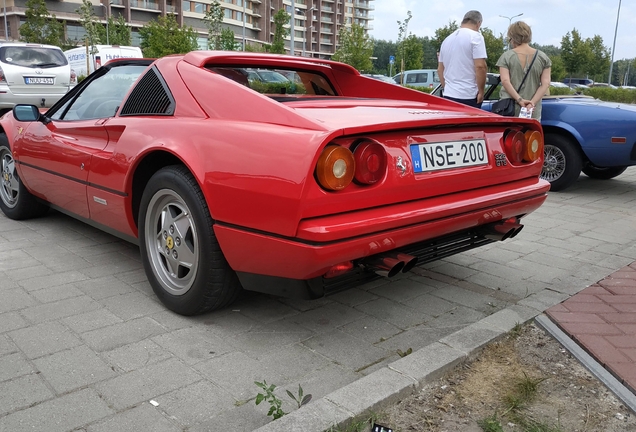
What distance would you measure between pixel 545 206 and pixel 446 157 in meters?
4.01

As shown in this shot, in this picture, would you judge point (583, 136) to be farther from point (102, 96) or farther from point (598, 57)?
point (598, 57)

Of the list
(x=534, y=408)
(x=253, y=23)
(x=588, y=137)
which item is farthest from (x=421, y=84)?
(x=253, y=23)

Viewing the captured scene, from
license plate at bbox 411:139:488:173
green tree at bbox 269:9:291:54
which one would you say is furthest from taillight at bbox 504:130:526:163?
green tree at bbox 269:9:291:54

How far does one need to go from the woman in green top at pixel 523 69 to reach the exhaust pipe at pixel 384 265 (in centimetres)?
446

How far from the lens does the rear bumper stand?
2.37 m

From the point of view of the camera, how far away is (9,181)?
16.8ft

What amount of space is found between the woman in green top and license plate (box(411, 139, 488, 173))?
3730 mm

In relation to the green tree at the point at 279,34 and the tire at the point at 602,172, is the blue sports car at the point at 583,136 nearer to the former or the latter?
the tire at the point at 602,172

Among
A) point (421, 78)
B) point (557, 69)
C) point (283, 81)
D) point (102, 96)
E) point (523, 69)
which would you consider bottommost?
point (102, 96)

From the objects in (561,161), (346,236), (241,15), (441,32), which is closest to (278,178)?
(346,236)

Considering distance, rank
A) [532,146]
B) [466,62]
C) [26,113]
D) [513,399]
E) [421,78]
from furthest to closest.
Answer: [421,78] → [466,62] → [26,113] → [532,146] → [513,399]

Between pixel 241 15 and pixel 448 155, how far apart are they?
93.7 meters

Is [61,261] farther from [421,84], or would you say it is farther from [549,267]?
[421,84]

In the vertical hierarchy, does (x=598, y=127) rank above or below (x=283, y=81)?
below
